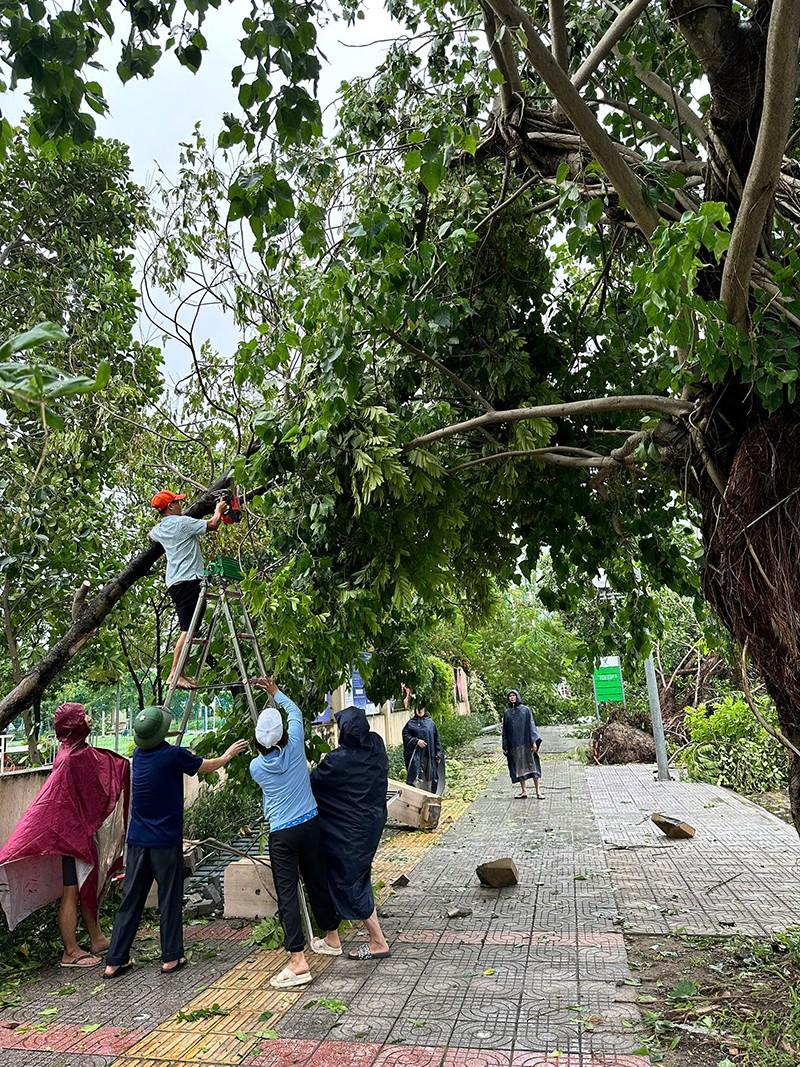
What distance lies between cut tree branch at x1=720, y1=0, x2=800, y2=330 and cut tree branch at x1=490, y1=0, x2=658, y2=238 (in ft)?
1.89

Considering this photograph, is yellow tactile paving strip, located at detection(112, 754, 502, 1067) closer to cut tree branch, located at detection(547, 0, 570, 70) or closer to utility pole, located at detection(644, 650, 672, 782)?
cut tree branch, located at detection(547, 0, 570, 70)

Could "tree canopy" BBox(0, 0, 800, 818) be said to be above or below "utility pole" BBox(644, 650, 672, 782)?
above

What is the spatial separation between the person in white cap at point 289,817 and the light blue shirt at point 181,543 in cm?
115

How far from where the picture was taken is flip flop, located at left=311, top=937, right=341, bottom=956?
6.07 m

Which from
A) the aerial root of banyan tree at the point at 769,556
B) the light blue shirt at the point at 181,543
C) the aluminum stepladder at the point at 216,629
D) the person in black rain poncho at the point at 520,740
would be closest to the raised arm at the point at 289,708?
the aluminum stepladder at the point at 216,629

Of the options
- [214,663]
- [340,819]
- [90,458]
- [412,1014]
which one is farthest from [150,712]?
[90,458]

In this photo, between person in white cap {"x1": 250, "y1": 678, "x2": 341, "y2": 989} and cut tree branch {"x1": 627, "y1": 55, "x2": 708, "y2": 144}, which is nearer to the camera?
cut tree branch {"x1": 627, "y1": 55, "x2": 708, "y2": 144}

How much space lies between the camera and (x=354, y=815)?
20.2 feet

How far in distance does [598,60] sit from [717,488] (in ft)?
8.03

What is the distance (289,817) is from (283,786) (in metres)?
0.22

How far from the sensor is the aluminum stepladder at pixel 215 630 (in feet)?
20.4

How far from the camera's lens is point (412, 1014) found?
15.9 ft

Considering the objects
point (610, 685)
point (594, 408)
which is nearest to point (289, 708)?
point (594, 408)

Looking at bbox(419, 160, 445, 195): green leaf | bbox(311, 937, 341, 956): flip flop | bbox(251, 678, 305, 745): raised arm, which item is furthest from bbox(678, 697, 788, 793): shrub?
bbox(419, 160, 445, 195): green leaf
